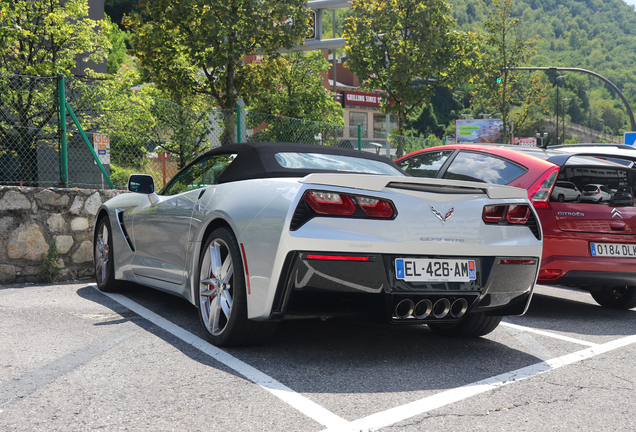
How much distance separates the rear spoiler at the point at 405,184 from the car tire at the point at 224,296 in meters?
0.72

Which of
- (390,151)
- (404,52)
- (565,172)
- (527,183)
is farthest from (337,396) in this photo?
(404,52)

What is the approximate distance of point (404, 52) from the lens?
1767 centimetres

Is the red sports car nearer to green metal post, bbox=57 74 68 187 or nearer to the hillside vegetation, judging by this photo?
green metal post, bbox=57 74 68 187

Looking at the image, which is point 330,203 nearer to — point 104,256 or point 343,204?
point 343,204

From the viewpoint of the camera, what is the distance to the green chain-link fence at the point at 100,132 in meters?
7.49

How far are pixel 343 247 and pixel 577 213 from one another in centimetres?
296

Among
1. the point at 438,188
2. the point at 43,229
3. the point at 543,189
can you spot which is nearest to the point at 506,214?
the point at 438,188

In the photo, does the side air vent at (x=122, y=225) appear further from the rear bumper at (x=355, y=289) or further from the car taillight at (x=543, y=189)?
the car taillight at (x=543, y=189)

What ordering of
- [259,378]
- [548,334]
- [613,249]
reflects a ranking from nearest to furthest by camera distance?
[259,378]
[548,334]
[613,249]

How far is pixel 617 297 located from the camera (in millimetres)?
6324

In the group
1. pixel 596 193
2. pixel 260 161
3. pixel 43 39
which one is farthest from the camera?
pixel 43 39

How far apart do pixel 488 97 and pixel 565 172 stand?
2476cm

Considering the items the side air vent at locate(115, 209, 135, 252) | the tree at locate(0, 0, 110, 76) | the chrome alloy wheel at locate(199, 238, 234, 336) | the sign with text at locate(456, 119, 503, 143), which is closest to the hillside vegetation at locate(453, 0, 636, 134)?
the sign with text at locate(456, 119, 503, 143)

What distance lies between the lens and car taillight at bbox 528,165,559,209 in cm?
553
